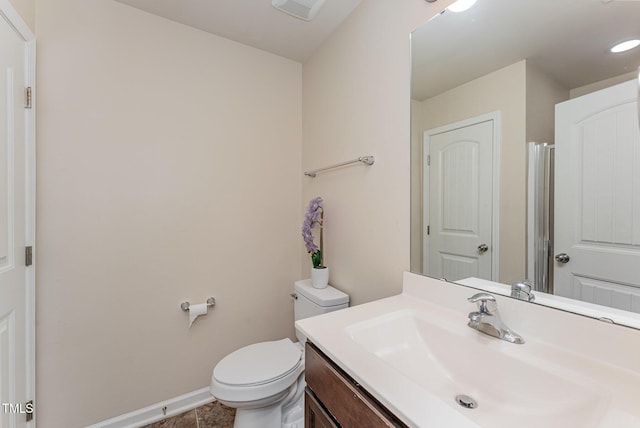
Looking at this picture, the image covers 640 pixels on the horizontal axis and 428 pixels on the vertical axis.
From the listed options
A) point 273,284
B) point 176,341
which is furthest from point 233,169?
point 176,341

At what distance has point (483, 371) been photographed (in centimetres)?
74

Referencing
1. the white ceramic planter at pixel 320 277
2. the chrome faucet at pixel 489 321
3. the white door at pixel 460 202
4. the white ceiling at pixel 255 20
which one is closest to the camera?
the chrome faucet at pixel 489 321

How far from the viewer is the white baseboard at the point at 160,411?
57.8 inches

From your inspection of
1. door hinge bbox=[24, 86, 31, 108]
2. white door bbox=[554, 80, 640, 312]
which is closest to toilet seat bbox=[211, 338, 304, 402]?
white door bbox=[554, 80, 640, 312]

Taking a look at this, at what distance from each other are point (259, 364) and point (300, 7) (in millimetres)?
1868

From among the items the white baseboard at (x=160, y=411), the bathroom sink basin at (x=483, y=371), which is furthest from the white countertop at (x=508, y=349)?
the white baseboard at (x=160, y=411)

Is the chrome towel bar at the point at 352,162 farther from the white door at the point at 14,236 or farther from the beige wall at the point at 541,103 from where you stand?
the white door at the point at 14,236

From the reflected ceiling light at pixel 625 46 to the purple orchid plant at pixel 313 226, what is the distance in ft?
4.29

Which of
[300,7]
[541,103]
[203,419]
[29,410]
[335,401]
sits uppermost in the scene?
[300,7]

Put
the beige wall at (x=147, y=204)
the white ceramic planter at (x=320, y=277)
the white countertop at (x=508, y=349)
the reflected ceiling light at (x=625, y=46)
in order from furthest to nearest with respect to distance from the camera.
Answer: the white ceramic planter at (x=320, y=277) → the beige wall at (x=147, y=204) → the reflected ceiling light at (x=625, y=46) → the white countertop at (x=508, y=349)

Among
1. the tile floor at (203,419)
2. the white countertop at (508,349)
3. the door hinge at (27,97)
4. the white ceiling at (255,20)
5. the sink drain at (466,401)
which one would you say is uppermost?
the white ceiling at (255,20)

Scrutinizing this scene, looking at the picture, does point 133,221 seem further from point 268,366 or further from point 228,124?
point 268,366

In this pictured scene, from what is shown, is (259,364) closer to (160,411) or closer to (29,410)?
(160,411)

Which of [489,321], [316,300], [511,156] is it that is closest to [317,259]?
[316,300]
